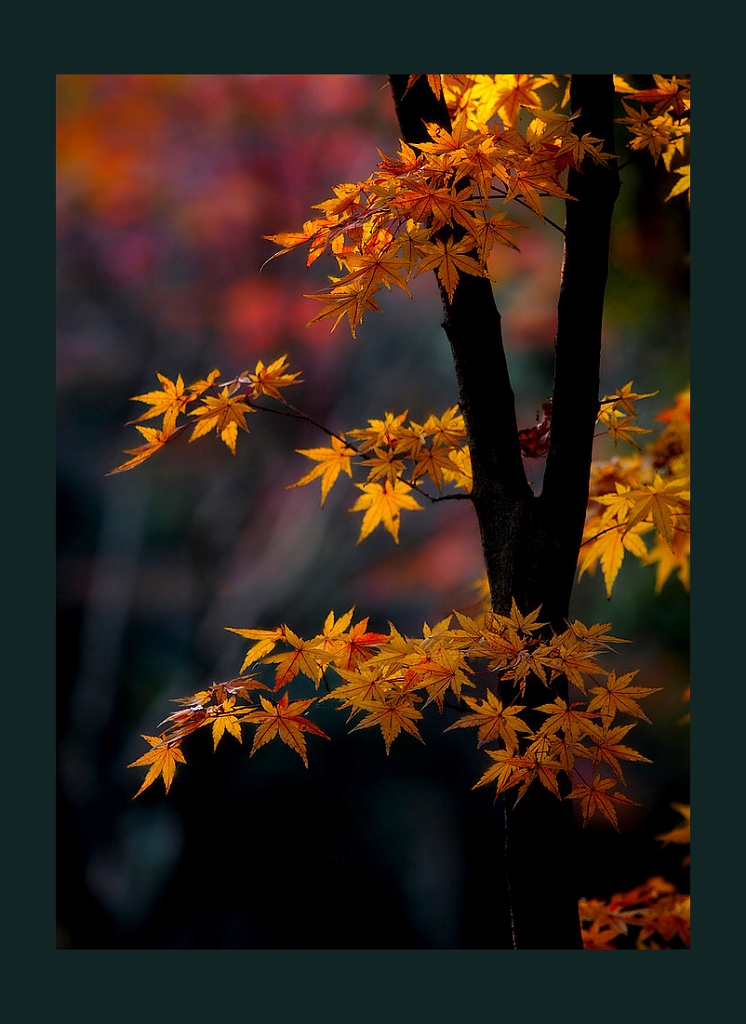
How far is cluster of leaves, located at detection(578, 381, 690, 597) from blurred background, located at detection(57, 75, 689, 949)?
0.96 meters

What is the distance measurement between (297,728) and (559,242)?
2.06 m

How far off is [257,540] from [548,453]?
154 centimetres

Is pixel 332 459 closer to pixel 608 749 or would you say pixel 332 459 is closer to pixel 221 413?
pixel 221 413

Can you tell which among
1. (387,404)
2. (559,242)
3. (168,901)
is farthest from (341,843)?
(559,242)

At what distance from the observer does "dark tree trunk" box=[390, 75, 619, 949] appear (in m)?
1.12

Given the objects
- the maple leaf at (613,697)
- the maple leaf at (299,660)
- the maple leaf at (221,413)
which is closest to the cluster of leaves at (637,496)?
the maple leaf at (613,697)

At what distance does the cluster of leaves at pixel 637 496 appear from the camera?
118 centimetres

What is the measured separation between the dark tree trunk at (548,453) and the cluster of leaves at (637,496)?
0.09 metres

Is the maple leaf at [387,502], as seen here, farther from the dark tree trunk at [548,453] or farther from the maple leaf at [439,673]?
the maple leaf at [439,673]

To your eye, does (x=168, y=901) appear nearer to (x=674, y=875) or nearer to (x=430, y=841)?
(x=430, y=841)

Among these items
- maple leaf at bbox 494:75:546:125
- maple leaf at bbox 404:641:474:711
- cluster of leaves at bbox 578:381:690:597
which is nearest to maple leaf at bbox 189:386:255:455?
maple leaf at bbox 404:641:474:711

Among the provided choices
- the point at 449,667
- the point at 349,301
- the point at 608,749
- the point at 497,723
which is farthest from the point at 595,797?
the point at 349,301

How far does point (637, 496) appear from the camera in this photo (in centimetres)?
121

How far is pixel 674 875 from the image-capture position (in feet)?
8.39
